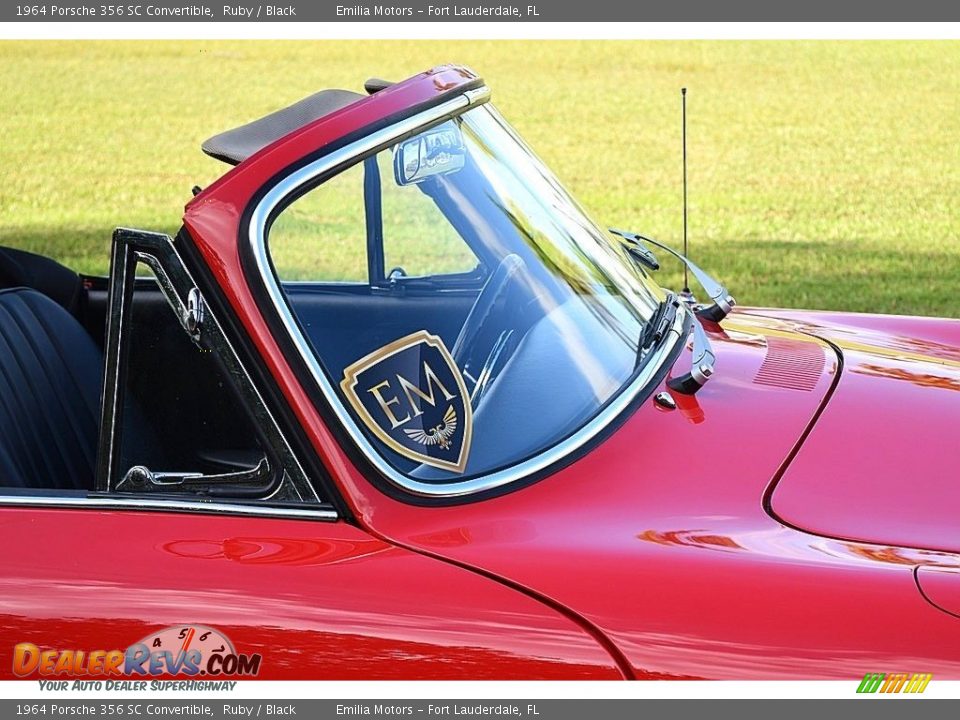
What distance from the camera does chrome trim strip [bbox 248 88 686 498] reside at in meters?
2.01

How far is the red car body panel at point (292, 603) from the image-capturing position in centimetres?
183

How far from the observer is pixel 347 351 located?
2.08 m

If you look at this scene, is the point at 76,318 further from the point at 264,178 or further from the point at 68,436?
the point at 264,178

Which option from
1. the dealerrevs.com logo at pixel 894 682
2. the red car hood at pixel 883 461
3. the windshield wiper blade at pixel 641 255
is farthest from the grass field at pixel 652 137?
the dealerrevs.com logo at pixel 894 682

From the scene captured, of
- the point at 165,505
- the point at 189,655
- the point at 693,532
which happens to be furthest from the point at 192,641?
the point at 693,532

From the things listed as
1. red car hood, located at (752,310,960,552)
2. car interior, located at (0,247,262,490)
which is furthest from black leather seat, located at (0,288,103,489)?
red car hood, located at (752,310,960,552)

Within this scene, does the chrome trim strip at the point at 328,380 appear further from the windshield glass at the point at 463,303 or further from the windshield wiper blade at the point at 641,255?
the windshield wiper blade at the point at 641,255

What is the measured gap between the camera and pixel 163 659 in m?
1.86

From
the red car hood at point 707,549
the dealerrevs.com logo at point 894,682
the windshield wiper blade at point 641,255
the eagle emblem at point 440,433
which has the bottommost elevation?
the dealerrevs.com logo at point 894,682

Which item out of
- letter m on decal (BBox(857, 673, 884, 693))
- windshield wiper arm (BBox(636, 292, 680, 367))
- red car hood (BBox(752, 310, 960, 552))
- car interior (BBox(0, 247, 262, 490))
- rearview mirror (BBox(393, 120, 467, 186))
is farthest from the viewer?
windshield wiper arm (BBox(636, 292, 680, 367))

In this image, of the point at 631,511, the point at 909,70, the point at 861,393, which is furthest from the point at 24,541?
the point at 909,70

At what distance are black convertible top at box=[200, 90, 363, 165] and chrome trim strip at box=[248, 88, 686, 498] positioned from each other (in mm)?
307

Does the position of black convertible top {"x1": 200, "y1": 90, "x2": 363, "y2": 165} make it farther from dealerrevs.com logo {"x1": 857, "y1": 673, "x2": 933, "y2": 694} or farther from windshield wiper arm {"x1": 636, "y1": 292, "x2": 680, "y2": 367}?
dealerrevs.com logo {"x1": 857, "y1": 673, "x2": 933, "y2": 694}

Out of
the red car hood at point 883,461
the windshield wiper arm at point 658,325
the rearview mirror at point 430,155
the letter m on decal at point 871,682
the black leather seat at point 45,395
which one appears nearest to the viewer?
the letter m on decal at point 871,682
